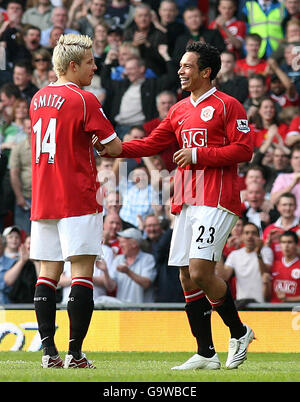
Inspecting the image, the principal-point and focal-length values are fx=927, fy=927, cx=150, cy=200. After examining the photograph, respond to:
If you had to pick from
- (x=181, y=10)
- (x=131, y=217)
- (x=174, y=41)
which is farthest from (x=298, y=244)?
(x=181, y=10)

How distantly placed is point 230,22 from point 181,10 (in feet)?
3.83

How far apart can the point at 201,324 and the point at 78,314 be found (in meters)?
1.06

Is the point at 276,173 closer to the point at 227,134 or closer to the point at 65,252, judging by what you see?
the point at 227,134

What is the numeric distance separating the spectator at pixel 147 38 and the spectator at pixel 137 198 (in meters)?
2.44

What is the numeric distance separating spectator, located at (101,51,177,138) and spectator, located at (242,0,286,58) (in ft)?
Result: 4.99

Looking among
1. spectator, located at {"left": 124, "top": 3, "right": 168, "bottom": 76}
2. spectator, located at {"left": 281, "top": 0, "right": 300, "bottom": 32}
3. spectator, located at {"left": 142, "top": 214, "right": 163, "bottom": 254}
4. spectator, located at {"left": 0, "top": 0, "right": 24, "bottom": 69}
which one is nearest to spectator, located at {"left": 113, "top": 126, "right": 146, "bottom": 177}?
spectator, located at {"left": 142, "top": 214, "right": 163, "bottom": 254}

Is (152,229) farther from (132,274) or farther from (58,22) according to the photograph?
(58,22)

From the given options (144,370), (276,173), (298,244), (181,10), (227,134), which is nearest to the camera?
(144,370)

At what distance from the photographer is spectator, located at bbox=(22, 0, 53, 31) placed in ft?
50.6

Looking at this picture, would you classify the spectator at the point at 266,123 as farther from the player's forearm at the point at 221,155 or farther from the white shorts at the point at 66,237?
the white shorts at the point at 66,237

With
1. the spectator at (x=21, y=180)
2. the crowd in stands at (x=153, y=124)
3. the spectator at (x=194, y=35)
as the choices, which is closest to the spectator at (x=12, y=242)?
the crowd in stands at (x=153, y=124)

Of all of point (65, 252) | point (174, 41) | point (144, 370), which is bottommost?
point (144, 370)

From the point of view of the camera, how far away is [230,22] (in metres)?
14.5

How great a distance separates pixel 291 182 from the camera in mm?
12109
